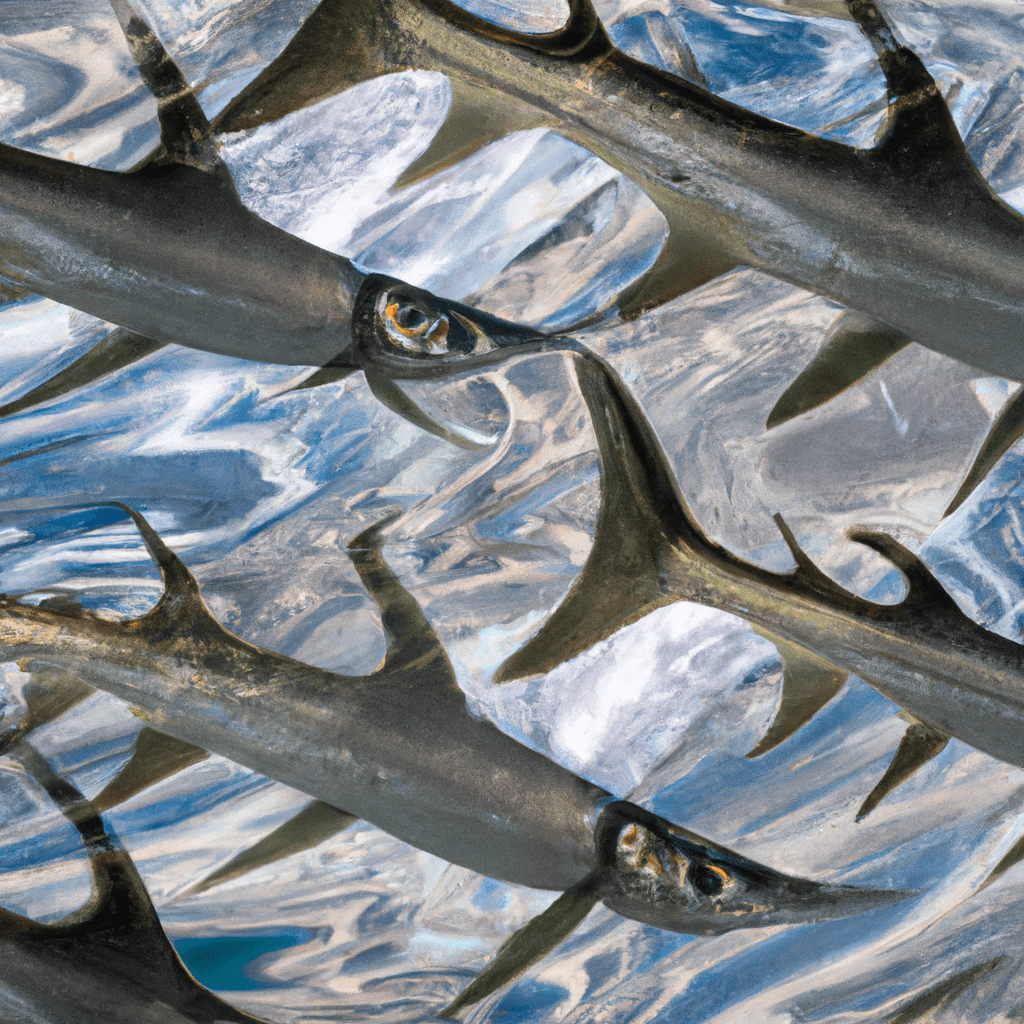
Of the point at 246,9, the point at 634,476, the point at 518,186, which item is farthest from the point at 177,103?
the point at 634,476

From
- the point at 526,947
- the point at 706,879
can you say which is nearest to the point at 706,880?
the point at 706,879

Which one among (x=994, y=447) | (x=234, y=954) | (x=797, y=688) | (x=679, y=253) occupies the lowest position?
(x=234, y=954)

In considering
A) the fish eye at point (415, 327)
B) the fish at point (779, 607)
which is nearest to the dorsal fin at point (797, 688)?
the fish at point (779, 607)

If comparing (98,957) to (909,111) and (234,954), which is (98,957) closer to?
(234,954)

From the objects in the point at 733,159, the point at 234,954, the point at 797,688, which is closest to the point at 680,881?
the point at 797,688

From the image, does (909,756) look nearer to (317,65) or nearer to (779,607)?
(779,607)

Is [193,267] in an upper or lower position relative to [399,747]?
upper

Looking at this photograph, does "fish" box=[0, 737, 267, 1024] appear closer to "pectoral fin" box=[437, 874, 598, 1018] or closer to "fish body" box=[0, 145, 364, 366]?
"pectoral fin" box=[437, 874, 598, 1018]

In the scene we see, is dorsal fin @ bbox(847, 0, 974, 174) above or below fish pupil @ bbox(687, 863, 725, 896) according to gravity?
above

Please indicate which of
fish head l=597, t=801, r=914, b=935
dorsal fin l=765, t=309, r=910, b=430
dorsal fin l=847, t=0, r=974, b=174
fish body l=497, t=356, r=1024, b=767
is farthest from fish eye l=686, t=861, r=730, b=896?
dorsal fin l=847, t=0, r=974, b=174
